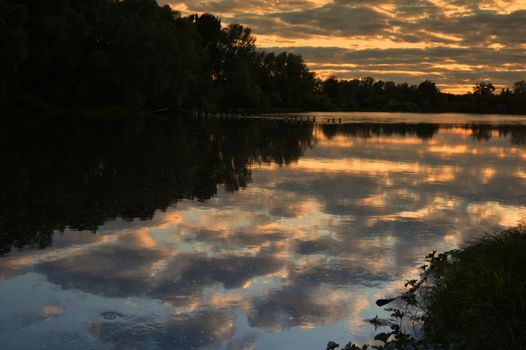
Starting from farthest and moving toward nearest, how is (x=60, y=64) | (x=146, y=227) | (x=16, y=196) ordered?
1. (x=60, y=64)
2. (x=16, y=196)
3. (x=146, y=227)

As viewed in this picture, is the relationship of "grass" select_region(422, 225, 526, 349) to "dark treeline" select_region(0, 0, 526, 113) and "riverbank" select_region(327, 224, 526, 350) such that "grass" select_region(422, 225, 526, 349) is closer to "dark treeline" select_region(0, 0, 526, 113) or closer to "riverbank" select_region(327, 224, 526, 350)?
"riverbank" select_region(327, 224, 526, 350)

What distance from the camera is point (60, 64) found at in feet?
234

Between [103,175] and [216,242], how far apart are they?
10.3 m

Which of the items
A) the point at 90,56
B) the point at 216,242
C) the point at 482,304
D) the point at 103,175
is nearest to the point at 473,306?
the point at 482,304

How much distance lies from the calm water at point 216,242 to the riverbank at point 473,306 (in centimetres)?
74

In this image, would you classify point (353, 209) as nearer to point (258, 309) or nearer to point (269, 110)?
point (258, 309)

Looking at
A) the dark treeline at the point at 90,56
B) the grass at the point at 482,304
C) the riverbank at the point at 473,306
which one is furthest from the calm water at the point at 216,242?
the dark treeline at the point at 90,56

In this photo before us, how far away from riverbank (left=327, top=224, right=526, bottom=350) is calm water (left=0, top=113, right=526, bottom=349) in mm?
743

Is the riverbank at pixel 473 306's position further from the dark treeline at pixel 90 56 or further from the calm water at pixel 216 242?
the dark treeline at pixel 90 56

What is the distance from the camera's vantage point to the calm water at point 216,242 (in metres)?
8.49

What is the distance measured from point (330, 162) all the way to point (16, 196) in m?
16.1

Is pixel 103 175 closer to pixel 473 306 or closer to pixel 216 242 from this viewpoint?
pixel 216 242

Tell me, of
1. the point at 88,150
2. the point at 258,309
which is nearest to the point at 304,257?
the point at 258,309

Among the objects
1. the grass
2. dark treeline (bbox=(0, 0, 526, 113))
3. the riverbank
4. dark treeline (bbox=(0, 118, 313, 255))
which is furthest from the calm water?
dark treeline (bbox=(0, 0, 526, 113))
